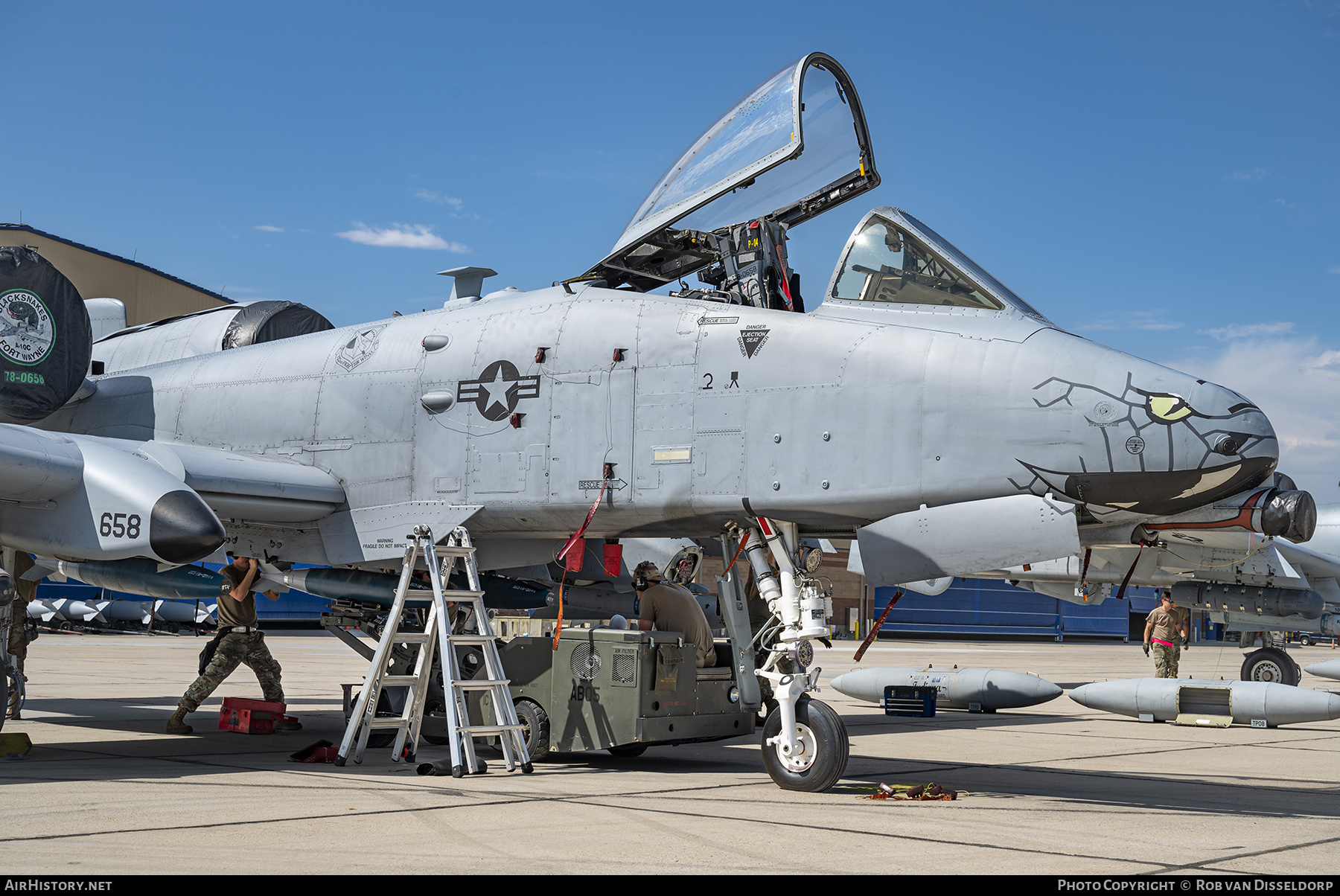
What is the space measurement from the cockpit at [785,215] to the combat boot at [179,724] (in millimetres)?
6537

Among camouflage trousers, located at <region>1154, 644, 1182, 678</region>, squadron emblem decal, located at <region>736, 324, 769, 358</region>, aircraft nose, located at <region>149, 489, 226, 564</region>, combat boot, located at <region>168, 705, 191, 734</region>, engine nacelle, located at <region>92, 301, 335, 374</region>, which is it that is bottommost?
combat boot, located at <region>168, 705, 191, 734</region>

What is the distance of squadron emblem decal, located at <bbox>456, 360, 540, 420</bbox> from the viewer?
30.6ft

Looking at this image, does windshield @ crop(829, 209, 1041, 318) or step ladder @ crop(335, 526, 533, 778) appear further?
step ladder @ crop(335, 526, 533, 778)

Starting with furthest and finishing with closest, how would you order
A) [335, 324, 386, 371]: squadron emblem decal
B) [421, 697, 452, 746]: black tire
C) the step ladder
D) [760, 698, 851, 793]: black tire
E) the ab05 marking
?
[421, 697, 452, 746]: black tire, [335, 324, 386, 371]: squadron emblem decal, the ab05 marking, the step ladder, [760, 698, 851, 793]: black tire

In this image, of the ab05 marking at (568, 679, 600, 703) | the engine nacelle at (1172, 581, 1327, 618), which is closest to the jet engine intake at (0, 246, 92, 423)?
the ab05 marking at (568, 679, 600, 703)

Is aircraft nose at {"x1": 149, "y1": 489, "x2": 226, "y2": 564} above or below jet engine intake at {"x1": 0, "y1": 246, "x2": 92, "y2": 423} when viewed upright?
below

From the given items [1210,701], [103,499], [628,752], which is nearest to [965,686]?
[1210,701]

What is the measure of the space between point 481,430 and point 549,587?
10.5ft

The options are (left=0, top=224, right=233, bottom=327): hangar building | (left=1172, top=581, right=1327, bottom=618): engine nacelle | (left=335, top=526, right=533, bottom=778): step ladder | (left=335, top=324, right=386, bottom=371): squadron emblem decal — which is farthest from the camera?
(left=0, top=224, right=233, bottom=327): hangar building

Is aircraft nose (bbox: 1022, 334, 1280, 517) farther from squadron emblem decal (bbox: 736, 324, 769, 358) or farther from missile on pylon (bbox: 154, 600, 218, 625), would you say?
missile on pylon (bbox: 154, 600, 218, 625)

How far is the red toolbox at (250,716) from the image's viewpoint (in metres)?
12.2

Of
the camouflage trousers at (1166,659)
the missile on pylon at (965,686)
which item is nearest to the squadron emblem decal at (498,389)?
the missile on pylon at (965,686)

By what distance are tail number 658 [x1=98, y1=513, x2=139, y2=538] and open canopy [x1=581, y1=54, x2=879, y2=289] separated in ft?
13.6

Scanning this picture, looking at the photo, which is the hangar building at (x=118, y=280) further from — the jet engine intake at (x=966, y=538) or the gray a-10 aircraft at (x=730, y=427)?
the jet engine intake at (x=966, y=538)
